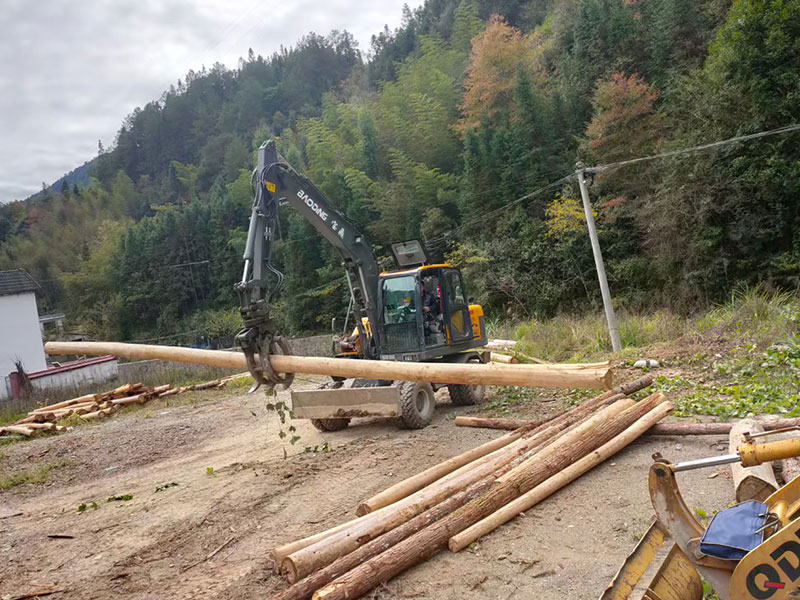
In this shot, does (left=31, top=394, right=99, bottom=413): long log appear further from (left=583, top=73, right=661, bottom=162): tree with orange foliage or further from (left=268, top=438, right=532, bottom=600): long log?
(left=583, top=73, right=661, bottom=162): tree with orange foliage

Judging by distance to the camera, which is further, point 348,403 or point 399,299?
point 399,299

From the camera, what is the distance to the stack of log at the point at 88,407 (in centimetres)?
1433

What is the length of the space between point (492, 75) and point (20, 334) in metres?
28.7

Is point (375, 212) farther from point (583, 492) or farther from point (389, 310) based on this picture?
point (583, 492)

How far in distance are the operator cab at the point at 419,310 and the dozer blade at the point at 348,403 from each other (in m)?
1.17

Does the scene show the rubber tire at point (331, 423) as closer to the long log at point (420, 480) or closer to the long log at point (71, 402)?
the long log at point (420, 480)

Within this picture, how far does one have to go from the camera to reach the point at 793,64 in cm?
2020

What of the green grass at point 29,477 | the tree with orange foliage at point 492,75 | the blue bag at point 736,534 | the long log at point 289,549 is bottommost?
the green grass at point 29,477

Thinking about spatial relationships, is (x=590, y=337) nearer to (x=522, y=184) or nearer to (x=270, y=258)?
(x=270, y=258)

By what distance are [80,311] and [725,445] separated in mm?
57091

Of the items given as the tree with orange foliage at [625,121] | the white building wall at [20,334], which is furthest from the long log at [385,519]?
the white building wall at [20,334]

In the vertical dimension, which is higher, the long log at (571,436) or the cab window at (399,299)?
the cab window at (399,299)

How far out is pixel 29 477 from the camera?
9.70 meters

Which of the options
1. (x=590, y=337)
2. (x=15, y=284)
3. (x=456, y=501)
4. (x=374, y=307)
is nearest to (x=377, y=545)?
(x=456, y=501)
